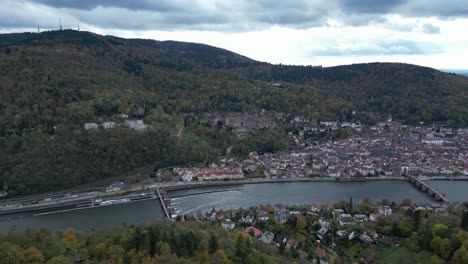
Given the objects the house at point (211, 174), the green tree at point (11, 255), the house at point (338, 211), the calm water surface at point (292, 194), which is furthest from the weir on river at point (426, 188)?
the green tree at point (11, 255)

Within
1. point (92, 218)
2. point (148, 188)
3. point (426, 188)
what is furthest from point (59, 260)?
point (426, 188)

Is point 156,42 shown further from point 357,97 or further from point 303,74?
point 357,97

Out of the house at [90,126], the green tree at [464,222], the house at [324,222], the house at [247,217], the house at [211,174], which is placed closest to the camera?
the green tree at [464,222]

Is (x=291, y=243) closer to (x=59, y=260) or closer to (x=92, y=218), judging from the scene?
(x=59, y=260)

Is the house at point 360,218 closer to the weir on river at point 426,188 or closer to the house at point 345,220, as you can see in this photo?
the house at point 345,220

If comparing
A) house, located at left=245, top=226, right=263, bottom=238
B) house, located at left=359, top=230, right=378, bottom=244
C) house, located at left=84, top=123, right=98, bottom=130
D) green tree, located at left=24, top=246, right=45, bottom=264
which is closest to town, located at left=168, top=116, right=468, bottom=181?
house, located at left=84, top=123, right=98, bottom=130

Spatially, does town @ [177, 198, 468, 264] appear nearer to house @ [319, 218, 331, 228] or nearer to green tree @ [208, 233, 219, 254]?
house @ [319, 218, 331, 228]
